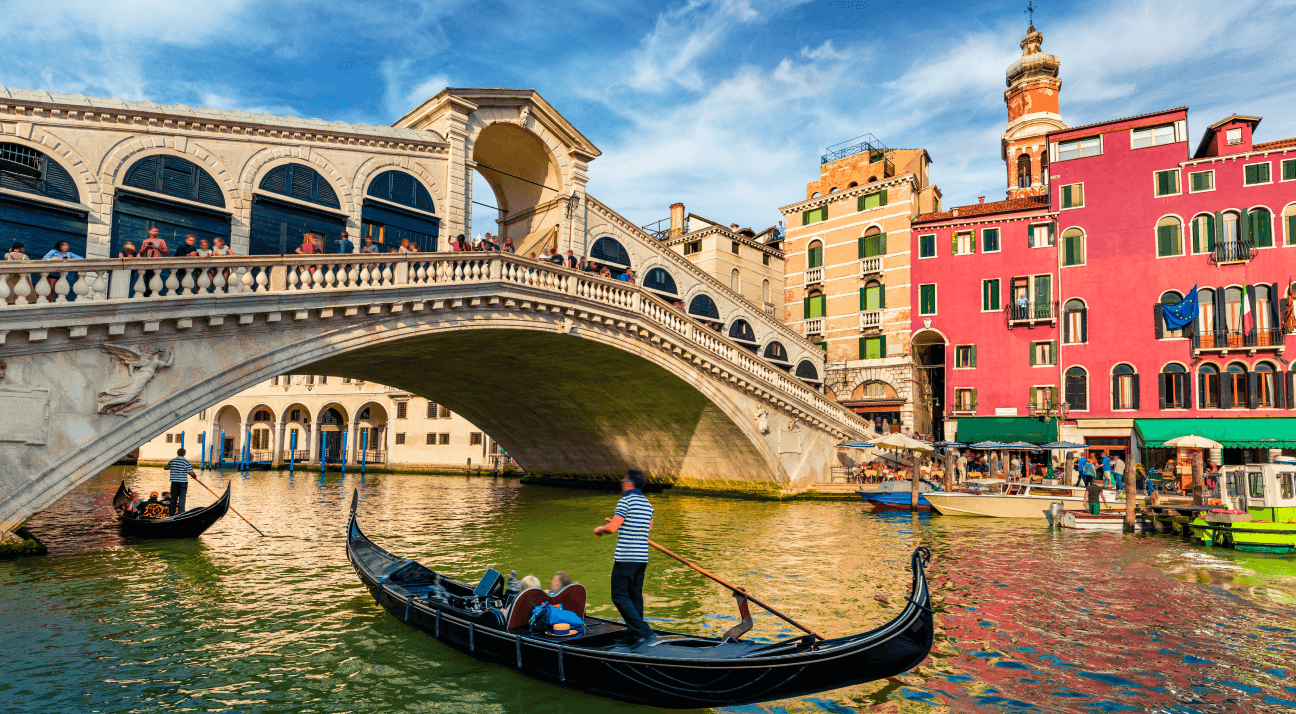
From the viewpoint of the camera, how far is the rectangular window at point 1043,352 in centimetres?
2597

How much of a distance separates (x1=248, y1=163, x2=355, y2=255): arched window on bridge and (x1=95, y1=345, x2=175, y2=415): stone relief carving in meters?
4.68

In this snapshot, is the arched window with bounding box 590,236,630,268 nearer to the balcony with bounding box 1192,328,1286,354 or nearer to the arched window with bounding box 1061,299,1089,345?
the arched window with bounding box 1061,299,1089,345

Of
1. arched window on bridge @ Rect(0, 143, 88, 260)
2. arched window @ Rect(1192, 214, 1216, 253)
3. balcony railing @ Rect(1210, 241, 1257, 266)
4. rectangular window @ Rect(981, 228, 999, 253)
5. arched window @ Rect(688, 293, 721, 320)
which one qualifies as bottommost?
arched window on bridge @ Rect(0, 143, 88, 260)

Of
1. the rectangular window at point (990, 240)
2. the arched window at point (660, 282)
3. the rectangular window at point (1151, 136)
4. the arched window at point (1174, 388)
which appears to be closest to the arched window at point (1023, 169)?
the rectangular window at point (1151, 136)

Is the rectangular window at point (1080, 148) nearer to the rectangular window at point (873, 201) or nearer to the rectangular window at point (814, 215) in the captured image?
the rectangular window at point (873, 201)

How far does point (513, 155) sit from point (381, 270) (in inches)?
366

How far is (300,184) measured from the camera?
16078 mm

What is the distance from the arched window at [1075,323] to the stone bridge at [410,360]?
8.13 metres

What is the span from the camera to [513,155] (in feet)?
74.2

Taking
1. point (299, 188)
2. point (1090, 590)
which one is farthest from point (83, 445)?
point (1090, 590)

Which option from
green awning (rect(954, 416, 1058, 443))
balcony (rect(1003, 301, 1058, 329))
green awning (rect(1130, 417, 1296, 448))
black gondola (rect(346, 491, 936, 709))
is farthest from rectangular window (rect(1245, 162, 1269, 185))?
black gondola (rect(346, 491, 936, 709))

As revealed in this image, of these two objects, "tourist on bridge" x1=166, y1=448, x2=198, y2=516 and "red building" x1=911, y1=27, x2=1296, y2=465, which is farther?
"red building" x1=911, y1=27, x2=1296, y2=465

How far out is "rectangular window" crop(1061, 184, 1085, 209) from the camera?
25953 mm

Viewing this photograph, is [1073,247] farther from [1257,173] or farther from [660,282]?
[660,282]
